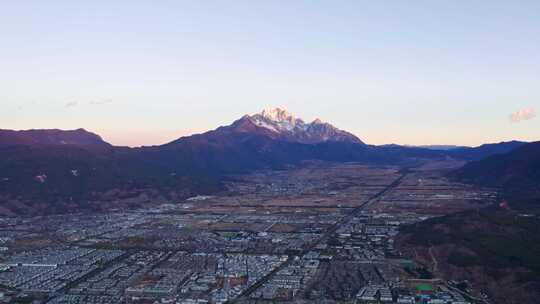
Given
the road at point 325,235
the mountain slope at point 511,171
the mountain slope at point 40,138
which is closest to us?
the road at point 325,235

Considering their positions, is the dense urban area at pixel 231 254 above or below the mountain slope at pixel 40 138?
below

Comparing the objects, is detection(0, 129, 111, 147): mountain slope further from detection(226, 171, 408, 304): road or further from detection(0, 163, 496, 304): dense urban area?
detection(226, 171, 408, 304): road

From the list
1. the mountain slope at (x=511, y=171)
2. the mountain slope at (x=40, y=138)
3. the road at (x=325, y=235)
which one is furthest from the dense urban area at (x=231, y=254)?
the mountain slope at (x=40, y=138)

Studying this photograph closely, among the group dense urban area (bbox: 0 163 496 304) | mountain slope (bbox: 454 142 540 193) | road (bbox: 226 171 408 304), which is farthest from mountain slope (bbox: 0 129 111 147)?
mountain slope (bbox: 454 142 540 193)

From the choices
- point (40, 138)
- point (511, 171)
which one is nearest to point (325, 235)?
point (511, 171)

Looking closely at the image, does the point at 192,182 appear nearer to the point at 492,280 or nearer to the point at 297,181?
the point at 297,181

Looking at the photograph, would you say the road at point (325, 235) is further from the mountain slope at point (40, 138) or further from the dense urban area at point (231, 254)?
the mountain slope at point (40, 138)

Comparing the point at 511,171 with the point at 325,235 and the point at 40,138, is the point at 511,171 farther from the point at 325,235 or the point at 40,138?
the point at 40,138

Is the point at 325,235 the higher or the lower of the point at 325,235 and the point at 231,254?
the higher
